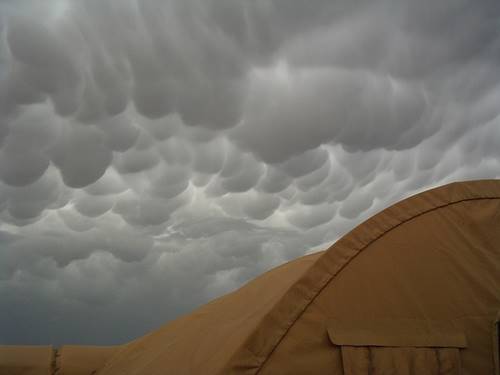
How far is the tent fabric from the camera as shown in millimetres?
4379

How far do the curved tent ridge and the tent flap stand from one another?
0.34 metres

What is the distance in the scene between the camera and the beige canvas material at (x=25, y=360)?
22.7 feet

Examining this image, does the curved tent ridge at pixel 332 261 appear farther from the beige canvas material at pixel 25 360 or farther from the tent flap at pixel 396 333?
the beige canvas material at pixel 25 360

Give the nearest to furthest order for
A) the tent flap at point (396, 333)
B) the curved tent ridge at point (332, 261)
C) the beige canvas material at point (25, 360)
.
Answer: the curved tent ridge at point (332, 261) < the tent flap at point (396, 333) < the beige canvas material at point (25, 360)

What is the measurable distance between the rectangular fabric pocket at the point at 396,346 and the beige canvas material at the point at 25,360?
4.42 metres

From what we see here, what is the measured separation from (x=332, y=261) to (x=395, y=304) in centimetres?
67

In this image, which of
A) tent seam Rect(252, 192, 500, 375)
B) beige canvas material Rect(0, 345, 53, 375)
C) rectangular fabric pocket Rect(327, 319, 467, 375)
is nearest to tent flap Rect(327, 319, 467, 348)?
rectangular fabric pocket Rect(327, 319, 467, 375)

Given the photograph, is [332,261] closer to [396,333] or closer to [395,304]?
[395,304]

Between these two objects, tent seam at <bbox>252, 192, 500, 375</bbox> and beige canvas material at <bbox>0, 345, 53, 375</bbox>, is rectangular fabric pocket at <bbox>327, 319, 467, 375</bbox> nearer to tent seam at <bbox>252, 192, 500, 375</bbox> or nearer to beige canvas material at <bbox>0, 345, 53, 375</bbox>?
tent seam at <bbox>252, 192, 500, 375</bbox>

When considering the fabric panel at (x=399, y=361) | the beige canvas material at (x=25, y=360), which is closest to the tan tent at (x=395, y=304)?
the fabric panel at (x=399, y=361)

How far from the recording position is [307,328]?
443 centimetres

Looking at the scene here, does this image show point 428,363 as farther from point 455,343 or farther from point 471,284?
point 471,284

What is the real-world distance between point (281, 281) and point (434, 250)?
2.18 meters

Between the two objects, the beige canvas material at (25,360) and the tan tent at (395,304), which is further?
the beige canvas material at (25,360)
